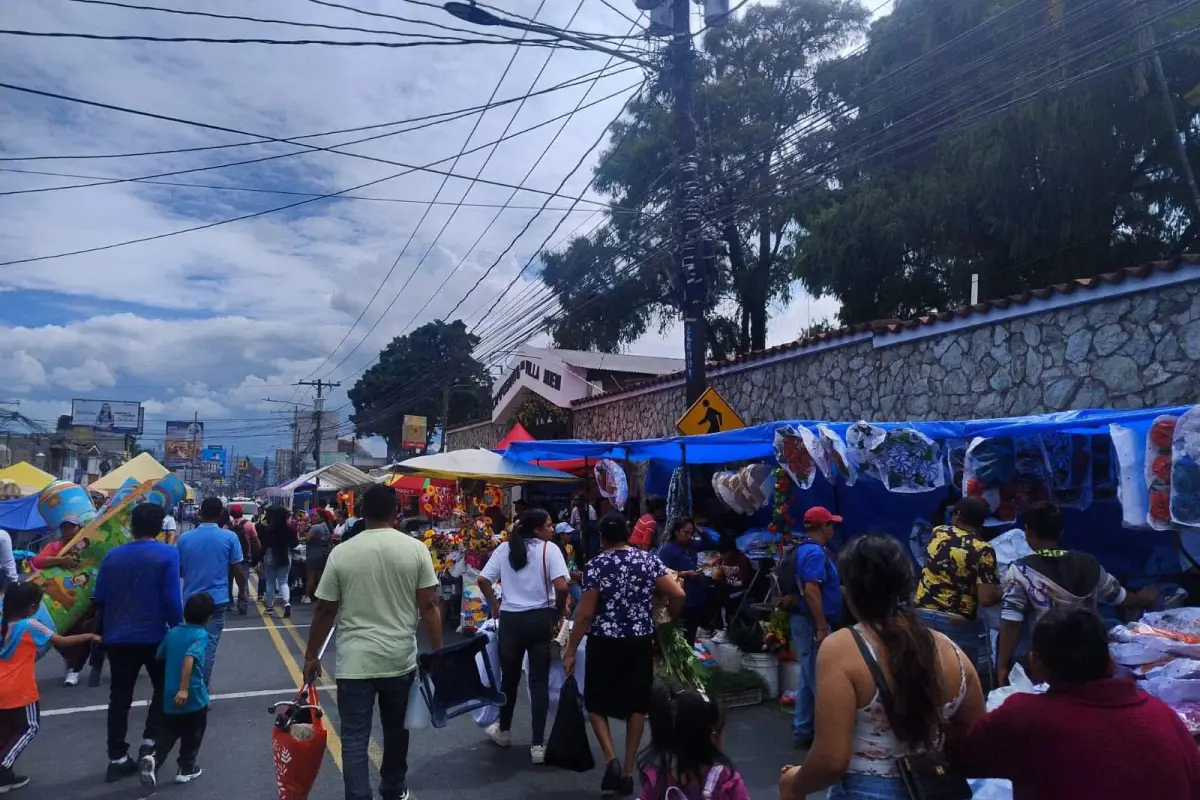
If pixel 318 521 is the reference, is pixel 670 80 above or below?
above

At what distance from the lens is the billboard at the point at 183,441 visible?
8162 centimetres

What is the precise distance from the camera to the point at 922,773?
8.21 feet

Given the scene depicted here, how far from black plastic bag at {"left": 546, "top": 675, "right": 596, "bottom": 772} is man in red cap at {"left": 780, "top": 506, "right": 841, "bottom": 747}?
1719 mm

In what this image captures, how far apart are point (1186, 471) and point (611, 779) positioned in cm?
371

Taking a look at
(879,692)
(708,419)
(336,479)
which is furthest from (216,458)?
(879,692)

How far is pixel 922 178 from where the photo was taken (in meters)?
16.3

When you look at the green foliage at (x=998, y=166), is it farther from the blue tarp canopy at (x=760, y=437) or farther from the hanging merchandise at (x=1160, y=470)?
the hanging merchandise at (x=1160, y=470)

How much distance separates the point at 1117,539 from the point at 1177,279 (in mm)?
2189

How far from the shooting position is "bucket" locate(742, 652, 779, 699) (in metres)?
7.57

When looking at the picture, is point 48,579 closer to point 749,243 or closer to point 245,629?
point 245,629

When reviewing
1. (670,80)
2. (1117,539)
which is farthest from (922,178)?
(1117,539)

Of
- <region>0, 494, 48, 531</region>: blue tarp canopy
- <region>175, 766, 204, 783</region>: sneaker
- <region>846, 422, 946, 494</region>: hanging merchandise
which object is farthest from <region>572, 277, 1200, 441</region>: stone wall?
<region>0, 494, 48, 531</region>: blue tarp canopy

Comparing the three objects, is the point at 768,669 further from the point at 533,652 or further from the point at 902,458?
the point at 533,652

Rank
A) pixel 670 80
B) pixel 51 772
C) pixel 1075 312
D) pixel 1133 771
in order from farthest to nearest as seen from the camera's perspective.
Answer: pixel 670 80 < pixel 1075 312 < pixel 51 772 < pixel 1133 771
